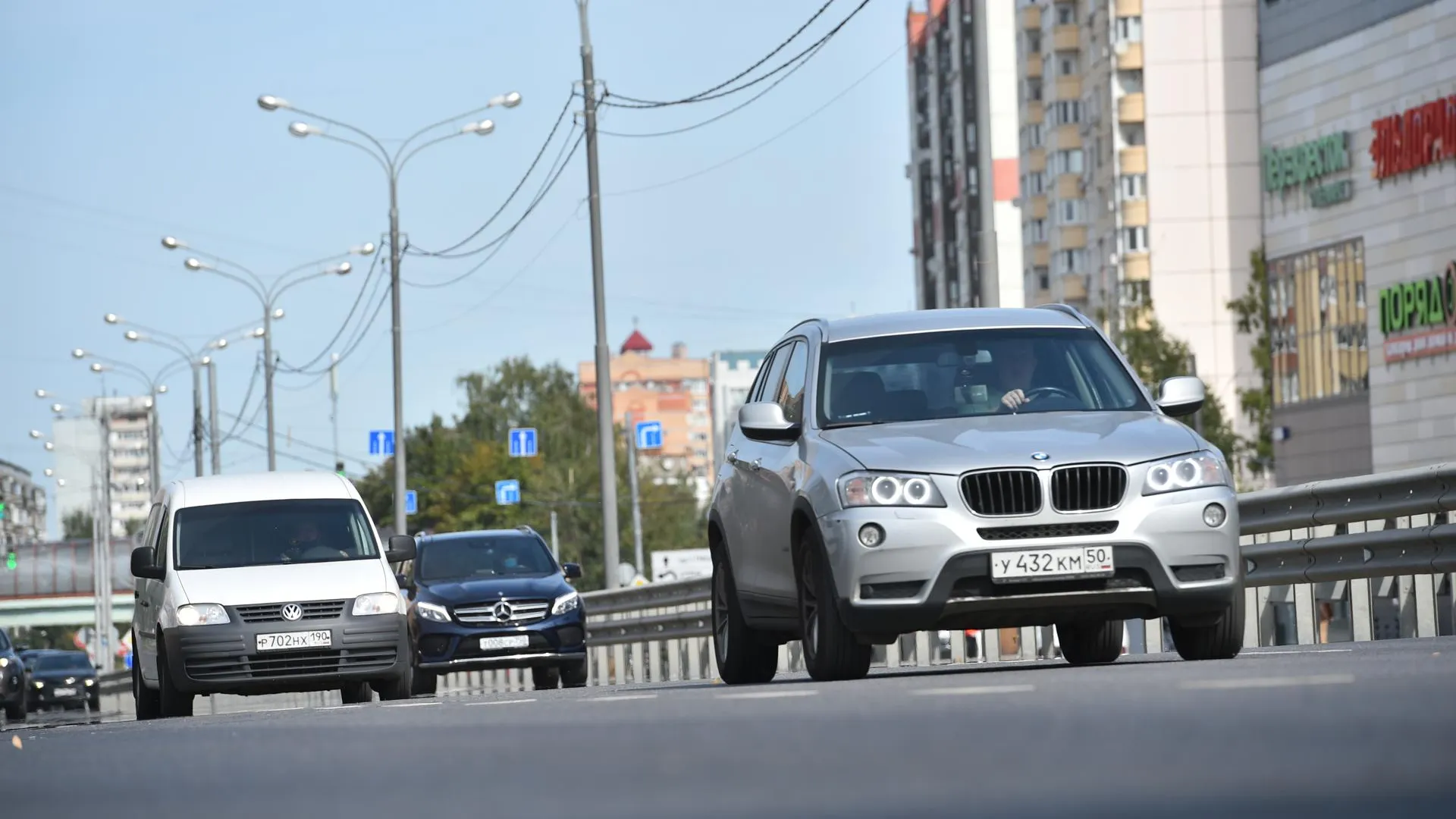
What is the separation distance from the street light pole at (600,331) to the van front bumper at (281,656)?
15.3 m

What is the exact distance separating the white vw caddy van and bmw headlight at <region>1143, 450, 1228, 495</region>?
818cm

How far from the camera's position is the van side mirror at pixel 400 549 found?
1975 centimetres

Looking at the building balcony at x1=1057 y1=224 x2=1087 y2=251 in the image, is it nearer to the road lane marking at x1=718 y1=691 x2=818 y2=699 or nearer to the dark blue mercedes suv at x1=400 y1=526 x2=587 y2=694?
the dark blue mercedes suv at x1=400 y1=526 x2=587 y2=694

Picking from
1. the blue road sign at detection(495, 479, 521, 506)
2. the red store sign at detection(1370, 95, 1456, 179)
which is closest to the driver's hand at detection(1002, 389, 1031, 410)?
the blue road sign at detection(495, 479, 521, 506)

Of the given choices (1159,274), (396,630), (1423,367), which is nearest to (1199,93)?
(1159,274)

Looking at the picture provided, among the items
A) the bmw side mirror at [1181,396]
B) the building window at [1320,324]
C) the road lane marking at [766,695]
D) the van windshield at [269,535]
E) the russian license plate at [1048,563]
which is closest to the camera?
the road lane marking at [766,695]

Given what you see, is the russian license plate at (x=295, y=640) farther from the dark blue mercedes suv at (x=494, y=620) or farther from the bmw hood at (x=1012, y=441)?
the bmw hood at (x=1012, y=441)

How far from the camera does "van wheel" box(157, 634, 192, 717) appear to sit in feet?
59.7

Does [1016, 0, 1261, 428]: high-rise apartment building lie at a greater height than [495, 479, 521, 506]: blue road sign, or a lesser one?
greater

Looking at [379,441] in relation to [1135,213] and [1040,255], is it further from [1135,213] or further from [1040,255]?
[1040,255]

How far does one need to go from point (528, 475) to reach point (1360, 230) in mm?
79936

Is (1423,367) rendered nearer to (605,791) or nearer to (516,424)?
(605,791)

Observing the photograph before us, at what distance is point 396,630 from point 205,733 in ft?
23.4

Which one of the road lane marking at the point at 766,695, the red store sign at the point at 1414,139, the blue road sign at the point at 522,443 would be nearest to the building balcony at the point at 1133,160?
the red store sign at the point at 1414,139
